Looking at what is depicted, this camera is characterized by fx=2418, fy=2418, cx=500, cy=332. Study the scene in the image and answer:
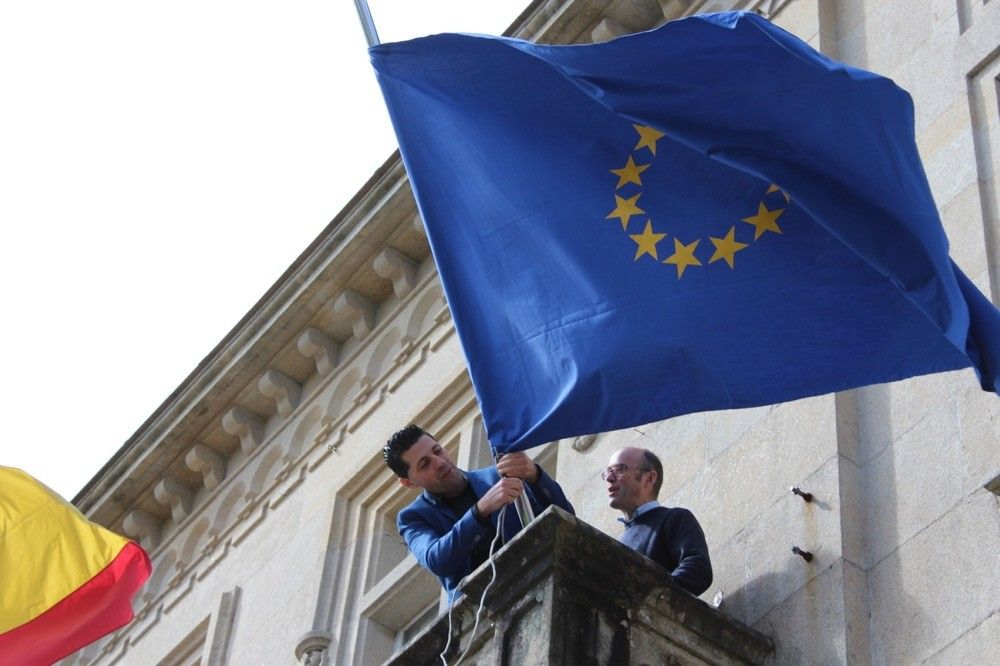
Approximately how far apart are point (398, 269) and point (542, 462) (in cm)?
368

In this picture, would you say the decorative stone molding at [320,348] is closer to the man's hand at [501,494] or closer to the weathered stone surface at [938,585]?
the man's hand at [501,494]

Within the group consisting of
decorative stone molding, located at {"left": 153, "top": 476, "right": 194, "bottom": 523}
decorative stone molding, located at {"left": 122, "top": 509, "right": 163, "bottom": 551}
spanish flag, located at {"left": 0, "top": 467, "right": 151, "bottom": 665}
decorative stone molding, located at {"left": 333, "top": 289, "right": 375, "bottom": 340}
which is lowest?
decorative stone molding, located at {"left": 122, "top": 509, "right": 163, "bottom": 551}

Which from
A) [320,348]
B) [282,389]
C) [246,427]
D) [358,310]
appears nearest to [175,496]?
[246,427]

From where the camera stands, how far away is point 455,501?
38.4 ft

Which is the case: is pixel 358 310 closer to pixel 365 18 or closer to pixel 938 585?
pixel 365 18

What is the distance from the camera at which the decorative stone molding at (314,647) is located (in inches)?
625

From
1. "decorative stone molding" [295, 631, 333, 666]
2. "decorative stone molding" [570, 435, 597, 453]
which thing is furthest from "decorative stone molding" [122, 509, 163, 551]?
"decorative stone molding" [570, 435, 597, 453]

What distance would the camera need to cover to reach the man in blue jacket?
10.7m

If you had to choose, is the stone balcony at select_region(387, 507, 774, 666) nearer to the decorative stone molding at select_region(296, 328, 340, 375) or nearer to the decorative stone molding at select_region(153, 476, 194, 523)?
the decorative stone molding at select_region(296, 328, 340, 375)

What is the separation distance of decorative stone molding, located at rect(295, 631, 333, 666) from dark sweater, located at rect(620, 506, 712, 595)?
198 inches

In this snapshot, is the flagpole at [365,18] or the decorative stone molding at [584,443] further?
the decorative stone molding at [584,443]

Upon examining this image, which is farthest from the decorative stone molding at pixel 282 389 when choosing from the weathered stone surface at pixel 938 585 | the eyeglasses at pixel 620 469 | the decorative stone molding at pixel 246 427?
the weathered stone surface at pixel 938 585

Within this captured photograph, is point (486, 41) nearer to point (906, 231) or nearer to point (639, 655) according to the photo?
point (906, 231)

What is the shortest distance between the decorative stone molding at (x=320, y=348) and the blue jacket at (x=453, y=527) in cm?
713
